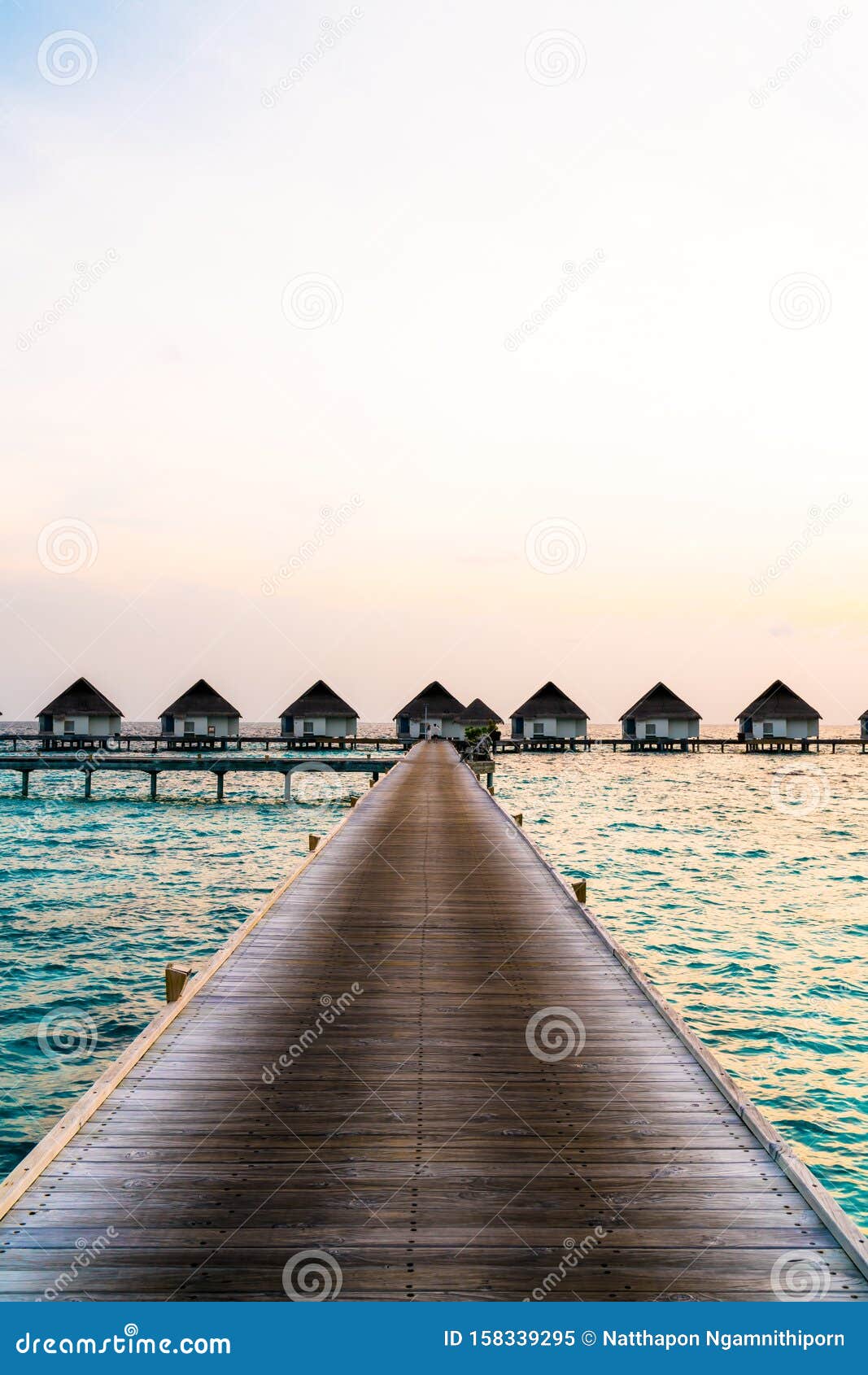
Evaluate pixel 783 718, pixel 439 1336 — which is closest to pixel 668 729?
pixel 783 718

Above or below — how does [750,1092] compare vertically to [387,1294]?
below

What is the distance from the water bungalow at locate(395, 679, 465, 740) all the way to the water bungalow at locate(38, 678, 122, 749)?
23585 millimetres

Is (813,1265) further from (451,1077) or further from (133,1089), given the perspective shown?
(133,1089)

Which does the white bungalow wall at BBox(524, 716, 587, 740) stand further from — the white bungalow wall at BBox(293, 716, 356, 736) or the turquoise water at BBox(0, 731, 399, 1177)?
the turquoise water at BBox(0, 731, 399, 1177)

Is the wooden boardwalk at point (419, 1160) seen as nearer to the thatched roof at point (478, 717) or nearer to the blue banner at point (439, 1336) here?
the blue banner at point (439, 1336)

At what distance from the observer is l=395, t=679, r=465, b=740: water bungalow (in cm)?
7562

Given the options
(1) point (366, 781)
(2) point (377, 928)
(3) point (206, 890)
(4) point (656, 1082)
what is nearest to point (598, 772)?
(1) point (366, 781)

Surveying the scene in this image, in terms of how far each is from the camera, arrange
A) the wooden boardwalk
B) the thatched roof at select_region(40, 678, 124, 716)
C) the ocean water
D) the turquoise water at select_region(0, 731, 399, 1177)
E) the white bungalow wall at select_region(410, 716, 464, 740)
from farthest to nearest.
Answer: the white bungalow wall at select_region(410, 716, 464, 740), the thatched roof at select_region(40, 678, 124, 716), the turquoise water at select_region(0, 731, 399, 1177), the ocean water, the wooden boardwalk

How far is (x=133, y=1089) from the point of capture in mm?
6035

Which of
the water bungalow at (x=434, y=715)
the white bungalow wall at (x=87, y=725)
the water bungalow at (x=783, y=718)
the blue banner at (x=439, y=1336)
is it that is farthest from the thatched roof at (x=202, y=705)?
the blue banner at (x=439, y=1336)

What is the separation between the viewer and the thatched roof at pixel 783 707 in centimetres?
7681

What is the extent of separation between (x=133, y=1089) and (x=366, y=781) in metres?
51.2

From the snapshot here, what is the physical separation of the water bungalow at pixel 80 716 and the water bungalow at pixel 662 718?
4418cm

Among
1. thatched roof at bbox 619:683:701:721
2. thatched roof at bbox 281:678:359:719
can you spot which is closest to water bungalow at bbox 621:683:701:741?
thatched roof at bbox 619:683:701:721
